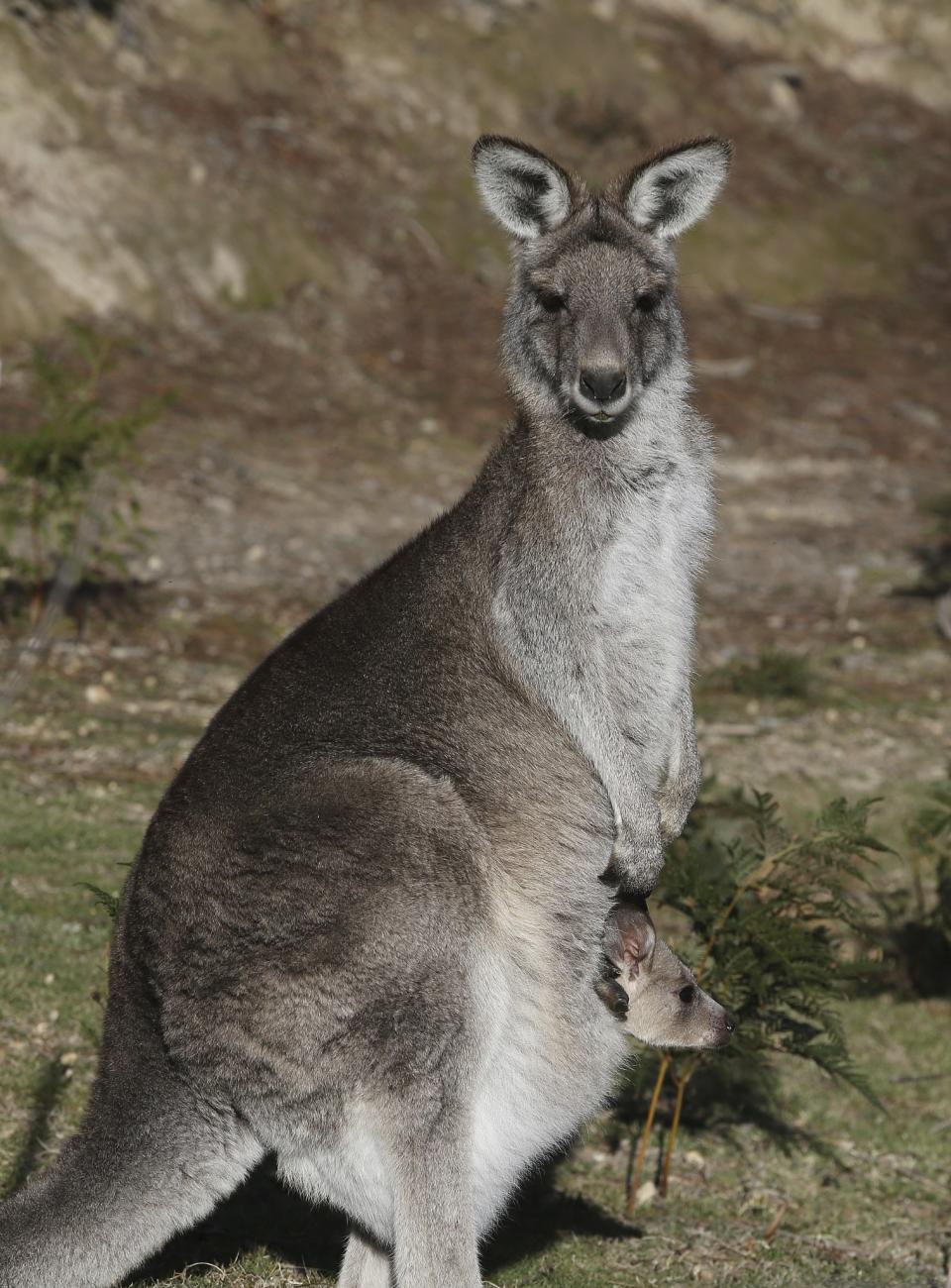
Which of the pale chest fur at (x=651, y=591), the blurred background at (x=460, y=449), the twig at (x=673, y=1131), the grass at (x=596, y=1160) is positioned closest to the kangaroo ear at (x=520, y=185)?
the pale chest fur at (x=651, y=591)

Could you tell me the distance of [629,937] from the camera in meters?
4.28

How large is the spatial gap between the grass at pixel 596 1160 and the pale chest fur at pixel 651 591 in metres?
1.76

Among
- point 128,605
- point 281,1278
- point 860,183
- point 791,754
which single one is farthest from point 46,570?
point 860,183

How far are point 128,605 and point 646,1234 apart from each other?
632 cm

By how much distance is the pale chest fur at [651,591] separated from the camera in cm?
420

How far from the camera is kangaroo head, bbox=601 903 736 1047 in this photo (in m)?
4.28

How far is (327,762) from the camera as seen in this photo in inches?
152

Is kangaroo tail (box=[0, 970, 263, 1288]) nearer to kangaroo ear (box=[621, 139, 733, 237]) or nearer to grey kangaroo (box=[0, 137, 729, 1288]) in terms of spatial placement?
grey kangaroo (box=[0, 137, 729, 1288])

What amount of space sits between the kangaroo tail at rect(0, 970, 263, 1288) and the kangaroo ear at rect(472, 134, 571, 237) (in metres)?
2.28

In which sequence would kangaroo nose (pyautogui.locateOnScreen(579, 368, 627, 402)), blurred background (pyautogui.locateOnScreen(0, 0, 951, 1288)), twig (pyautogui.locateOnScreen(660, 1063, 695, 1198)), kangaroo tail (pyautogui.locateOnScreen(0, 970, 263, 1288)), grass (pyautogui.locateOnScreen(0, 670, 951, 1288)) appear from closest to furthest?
1. kangaroo tail (pyautogui.locateOnScreen(0, 970, 263, 1288))
2. kangaroo nose (pyautogui.locateOnScreen(579, 368, 627, 402))
3. grass (pyautogui.locateOnScreen(0, 670, 951, 1288))
4. twig (pyautogui.locateOnScreen(660, 1063, 695, 1198))
5. blurred background (pyautogui.locateOnScreen(0, 0, 951, 1288))

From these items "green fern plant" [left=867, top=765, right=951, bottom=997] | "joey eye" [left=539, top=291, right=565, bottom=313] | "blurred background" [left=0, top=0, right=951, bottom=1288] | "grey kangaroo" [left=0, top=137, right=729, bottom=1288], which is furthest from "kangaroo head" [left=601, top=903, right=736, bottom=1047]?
"green fern plant" [left=867, top=765, right=951, bottom=997]

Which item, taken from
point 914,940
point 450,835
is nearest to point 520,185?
point 450,835

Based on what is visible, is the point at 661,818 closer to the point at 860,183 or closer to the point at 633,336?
the point at 633,336

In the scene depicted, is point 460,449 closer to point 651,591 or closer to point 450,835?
point 651,591
